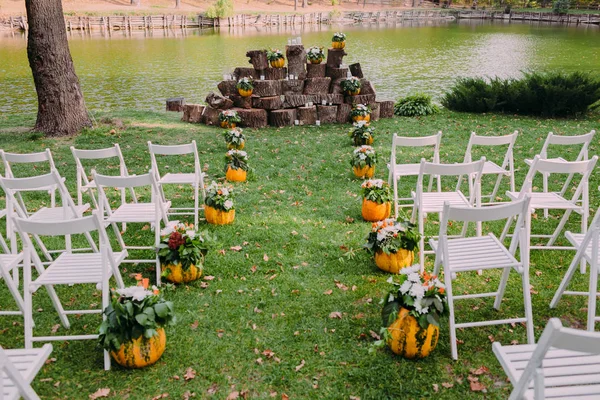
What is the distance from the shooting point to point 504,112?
13422mm

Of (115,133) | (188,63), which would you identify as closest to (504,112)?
(115,133)

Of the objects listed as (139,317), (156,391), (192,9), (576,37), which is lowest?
(156,391)

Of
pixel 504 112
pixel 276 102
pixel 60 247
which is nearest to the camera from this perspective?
pixel 60 247

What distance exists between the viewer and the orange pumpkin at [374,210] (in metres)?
6.35

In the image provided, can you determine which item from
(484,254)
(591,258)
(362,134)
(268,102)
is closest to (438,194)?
(484,254)

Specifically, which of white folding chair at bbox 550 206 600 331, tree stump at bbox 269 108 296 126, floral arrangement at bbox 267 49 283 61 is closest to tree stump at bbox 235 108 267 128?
tree stump at bbox 269 108 296 126

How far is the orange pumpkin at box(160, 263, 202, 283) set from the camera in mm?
4902

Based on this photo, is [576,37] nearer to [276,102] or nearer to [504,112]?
[504,112]

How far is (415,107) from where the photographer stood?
13438 millimetres

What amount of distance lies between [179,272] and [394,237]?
2.16 meters

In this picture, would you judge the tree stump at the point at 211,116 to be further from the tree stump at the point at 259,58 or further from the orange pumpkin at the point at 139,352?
the orange pumpkin at the point at 139,352

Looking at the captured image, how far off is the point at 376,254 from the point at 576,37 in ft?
144

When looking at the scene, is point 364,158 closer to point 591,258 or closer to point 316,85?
point 591,258

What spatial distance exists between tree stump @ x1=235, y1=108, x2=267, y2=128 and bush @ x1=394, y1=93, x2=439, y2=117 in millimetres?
3819
